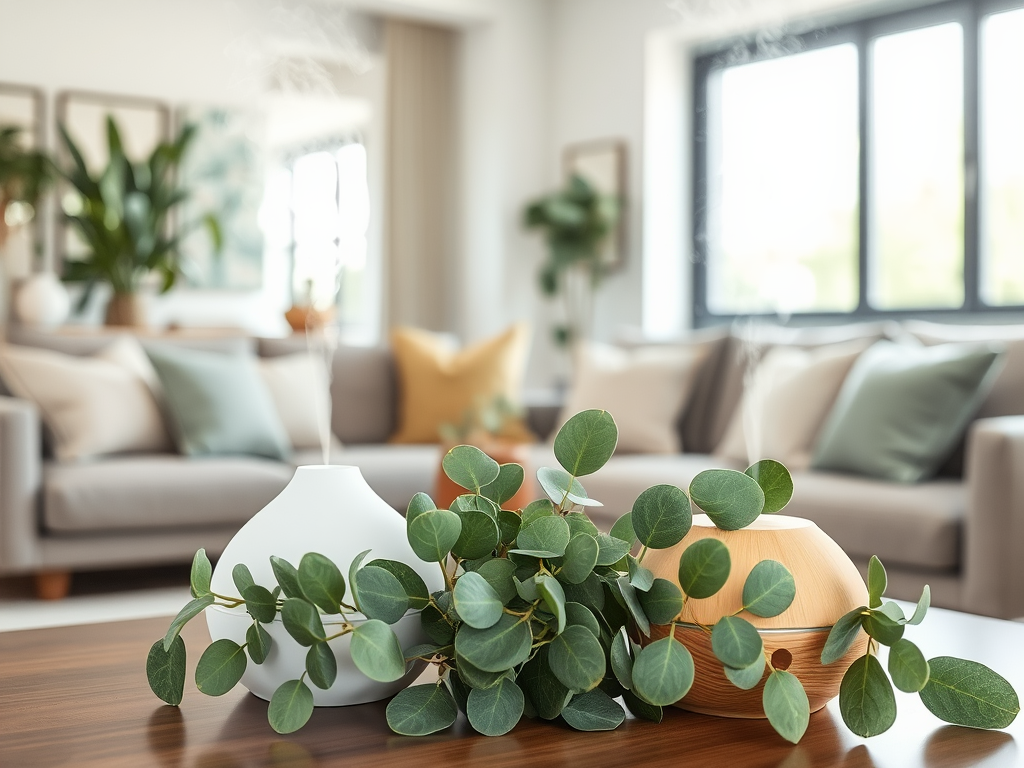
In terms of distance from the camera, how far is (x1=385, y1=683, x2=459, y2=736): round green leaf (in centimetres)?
70

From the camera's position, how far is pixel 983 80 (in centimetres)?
484

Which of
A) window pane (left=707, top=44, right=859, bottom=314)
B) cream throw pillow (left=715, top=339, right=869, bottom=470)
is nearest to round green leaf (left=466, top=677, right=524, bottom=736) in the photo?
cream throw pillow (left=715, top=339, right=869, bottom=470)

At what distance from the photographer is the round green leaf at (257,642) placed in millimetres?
734

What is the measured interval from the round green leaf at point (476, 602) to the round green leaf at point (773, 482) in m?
0.22

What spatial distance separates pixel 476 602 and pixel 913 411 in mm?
2629

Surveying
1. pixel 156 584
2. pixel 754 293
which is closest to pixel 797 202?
pixel 754 293

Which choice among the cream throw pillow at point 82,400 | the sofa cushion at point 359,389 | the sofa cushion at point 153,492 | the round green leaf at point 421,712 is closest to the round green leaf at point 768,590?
the round green leaf at point 421,712

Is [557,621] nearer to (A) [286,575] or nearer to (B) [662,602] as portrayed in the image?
(B) [662,602]

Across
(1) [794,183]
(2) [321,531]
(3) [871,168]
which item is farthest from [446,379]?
(2) [321,531]

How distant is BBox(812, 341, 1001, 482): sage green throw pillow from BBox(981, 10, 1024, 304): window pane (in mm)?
1860

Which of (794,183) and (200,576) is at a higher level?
(794,183)

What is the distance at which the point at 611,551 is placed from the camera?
72cm

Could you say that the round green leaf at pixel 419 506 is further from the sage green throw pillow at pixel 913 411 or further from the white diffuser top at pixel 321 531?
the sage green throw pillow at pixel 913 411

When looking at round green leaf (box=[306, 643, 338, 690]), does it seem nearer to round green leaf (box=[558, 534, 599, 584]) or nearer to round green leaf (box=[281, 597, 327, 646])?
round green leaf (box=[281, 597, 327, 646])
